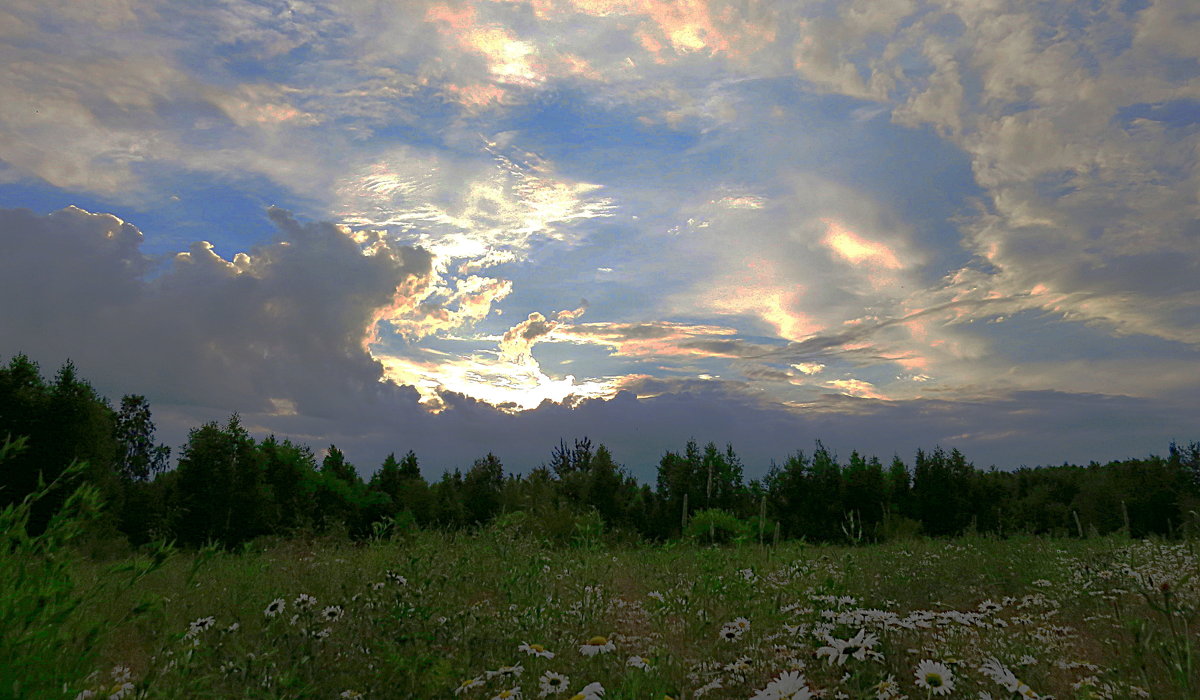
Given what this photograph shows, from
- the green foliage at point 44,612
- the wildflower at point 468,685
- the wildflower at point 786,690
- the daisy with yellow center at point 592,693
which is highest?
the green foliage at point 44,612

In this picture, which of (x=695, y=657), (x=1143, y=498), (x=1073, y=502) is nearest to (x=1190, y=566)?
(x=695, y=657)

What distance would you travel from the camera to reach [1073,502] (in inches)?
974

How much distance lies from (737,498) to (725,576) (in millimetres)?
19445

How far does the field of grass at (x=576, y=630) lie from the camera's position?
3002 millimetres

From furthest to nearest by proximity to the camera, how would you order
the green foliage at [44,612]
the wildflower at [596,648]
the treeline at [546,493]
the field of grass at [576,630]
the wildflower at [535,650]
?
1. the treeline at [546,493]
2. the wildflower at [535,650]
3. the wildflower at [596,648]
4. the field of grass at [576,630]
5. the green foliage at [44,612]

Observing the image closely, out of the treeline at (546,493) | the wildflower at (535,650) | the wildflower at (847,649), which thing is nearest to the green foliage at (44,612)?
the wildflower at (535,650)

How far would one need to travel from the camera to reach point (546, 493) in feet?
63.3

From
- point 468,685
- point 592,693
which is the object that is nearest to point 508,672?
point 468,685

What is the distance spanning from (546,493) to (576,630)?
14.4 meters

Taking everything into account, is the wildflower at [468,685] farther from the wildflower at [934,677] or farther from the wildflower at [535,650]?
the wildflower at [934,677]

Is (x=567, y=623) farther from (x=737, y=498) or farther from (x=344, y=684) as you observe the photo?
(x=737, y=498)

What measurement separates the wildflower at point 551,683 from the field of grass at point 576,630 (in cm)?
1

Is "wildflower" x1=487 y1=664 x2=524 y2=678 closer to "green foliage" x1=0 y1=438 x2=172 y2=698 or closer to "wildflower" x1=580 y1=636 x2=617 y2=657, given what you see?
"wildflower" x1=580 y1=636 x2=617 y2=657

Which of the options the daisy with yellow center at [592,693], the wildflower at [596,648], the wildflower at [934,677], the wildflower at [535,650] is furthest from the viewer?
the wildflower at [535,650]
